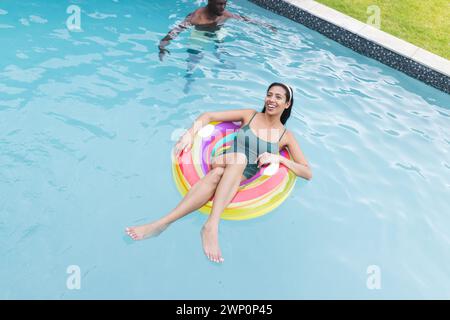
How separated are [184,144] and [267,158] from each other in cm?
84

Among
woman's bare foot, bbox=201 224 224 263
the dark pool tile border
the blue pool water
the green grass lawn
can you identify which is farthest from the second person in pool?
the green grass lawn

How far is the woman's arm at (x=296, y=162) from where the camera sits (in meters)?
4.30

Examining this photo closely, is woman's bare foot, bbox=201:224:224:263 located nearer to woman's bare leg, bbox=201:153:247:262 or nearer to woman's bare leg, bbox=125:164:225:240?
woman's bare leg, bbox=201:153:247:262

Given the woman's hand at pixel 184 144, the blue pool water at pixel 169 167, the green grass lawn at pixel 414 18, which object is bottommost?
the blue pool water at pixel 169 167

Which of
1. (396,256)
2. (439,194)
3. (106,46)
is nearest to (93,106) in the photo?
(106,46)

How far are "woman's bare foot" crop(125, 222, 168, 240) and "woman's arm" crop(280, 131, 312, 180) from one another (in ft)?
4.53

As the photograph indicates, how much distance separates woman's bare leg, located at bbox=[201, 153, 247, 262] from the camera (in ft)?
12.0

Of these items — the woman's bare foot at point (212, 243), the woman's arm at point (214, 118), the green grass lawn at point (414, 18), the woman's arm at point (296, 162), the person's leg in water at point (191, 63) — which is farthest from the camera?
the green grass lawn at point (414, 18)

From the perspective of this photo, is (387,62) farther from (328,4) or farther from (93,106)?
(93,106)

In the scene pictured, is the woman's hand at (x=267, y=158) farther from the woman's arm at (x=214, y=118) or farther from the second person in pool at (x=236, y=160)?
the woman's arm at (x=214, y=118)

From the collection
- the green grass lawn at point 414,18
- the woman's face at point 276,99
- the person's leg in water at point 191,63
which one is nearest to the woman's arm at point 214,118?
the woman's face at point 276,99

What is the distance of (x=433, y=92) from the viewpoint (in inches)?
273

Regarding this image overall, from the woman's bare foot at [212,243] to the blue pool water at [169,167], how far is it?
20 centimetres

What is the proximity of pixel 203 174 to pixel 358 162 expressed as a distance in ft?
6.88
